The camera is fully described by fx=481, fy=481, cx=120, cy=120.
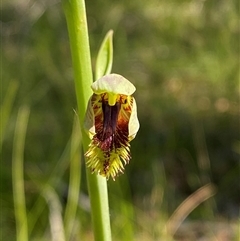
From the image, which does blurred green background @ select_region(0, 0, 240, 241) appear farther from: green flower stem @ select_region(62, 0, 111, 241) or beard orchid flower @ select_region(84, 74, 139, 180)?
beard orchid flower @ select_region(84, 74, 139, 180)

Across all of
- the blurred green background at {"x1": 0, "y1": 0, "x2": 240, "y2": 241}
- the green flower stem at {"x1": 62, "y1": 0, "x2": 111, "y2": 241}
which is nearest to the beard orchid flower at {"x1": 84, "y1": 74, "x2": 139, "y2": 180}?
the green flower stem at {"x1": 62, "y1": 0, "x2": 111, "y2": 241}

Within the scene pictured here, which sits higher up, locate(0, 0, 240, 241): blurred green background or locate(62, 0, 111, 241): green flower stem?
locate(0, 0, 240, 241): blurred green background

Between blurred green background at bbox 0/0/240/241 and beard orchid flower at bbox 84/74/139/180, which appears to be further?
blurred green background at bbox 0/0/240/241

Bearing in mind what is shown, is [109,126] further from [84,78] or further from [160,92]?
[160,92]

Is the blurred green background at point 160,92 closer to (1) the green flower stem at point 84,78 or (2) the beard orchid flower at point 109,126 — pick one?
(1) the green flower stem at point 84,78

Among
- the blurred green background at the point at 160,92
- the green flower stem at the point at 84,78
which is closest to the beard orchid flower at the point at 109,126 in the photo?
the green flower stem at the point at 84,78
